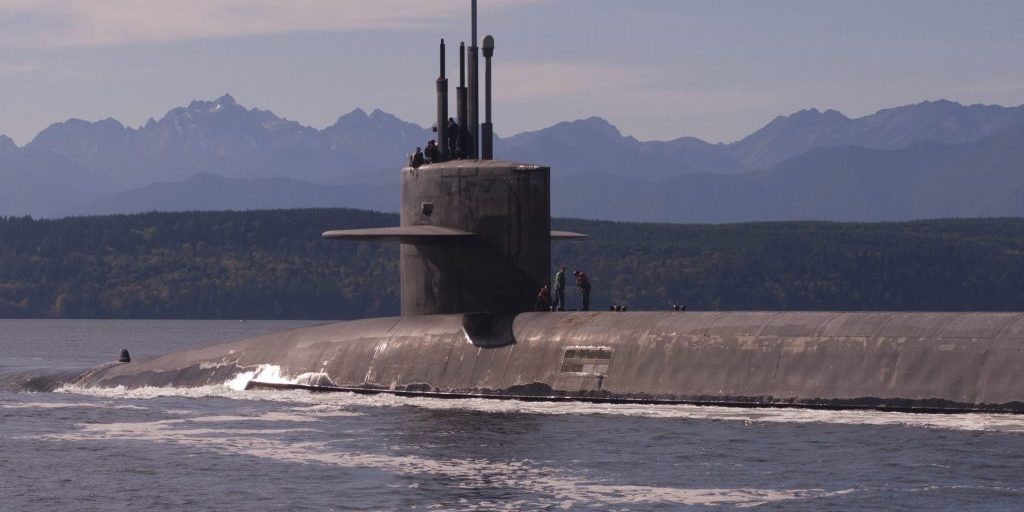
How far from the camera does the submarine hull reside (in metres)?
27.4

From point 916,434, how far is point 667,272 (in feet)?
538

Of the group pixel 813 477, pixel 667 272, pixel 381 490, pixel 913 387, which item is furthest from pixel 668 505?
pixel 667 272

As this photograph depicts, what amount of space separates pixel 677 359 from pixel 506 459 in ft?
17.8

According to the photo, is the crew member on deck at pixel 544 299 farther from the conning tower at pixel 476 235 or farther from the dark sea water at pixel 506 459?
the dark sea water at pixel 506 459

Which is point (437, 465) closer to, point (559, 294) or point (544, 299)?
point (544, 299)

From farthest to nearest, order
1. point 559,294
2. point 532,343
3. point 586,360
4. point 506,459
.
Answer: point 559,294, point 532,343, point 586,360, point 506,459

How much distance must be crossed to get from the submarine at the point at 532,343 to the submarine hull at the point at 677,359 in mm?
31

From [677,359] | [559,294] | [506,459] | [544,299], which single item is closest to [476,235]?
[544,299]

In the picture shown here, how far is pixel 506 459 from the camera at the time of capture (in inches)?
A: 1040

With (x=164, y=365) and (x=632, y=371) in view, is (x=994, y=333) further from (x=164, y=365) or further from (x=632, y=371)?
(x=164, y=365)

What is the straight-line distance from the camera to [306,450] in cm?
2808

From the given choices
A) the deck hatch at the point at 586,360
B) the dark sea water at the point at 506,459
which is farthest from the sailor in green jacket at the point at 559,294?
the dark sea water at the point at 506,459

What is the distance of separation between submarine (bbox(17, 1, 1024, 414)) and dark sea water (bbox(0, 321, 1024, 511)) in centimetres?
50

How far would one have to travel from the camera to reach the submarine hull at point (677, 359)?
27.4 m
